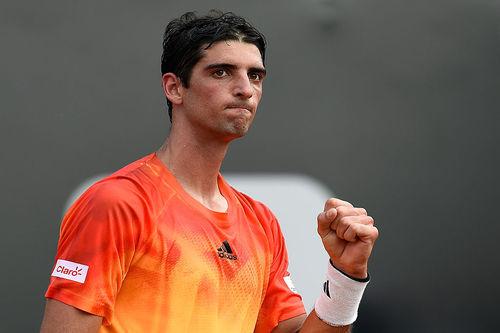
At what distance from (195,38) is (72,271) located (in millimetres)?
754

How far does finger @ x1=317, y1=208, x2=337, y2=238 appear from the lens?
7.30 feet

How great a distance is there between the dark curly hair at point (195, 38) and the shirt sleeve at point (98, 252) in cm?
48

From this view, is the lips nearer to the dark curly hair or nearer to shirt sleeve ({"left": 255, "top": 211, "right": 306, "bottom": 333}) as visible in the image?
the dark curly hair

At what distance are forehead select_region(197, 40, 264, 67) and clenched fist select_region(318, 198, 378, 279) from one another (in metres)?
0.45

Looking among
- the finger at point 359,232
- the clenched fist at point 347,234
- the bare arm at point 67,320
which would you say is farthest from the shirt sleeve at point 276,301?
the bare arm at point 67,320

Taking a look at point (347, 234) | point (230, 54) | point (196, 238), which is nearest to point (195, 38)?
point (230, 54)

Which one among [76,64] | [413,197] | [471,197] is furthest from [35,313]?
[471,197]

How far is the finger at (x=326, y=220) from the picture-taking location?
222cm

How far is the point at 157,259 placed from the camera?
7.01ft

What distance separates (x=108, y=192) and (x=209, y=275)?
0.35 metres

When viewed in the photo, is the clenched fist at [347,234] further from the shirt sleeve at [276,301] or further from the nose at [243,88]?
the nose at [243,88]

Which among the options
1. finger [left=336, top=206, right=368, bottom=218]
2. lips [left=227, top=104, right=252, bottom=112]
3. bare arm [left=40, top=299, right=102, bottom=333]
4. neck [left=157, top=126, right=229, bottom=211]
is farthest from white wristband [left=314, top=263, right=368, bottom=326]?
bare arm [left=40, top=299, right=102, bottom=333]

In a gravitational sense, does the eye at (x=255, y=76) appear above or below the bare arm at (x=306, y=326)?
above

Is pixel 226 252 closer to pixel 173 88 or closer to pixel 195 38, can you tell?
pixel 173 88
